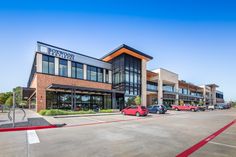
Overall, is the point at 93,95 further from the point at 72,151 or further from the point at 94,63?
the point at 72,151

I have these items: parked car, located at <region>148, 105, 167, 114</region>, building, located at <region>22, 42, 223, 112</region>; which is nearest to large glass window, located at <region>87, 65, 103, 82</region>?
building, located at <region>22, 42, 223, 112</region>

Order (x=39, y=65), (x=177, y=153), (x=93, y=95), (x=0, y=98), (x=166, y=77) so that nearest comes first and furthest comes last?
(x=177, y=153), (x=39, y=65), (x=93, y=95), (x=166, y=77), (x=0, y=98)

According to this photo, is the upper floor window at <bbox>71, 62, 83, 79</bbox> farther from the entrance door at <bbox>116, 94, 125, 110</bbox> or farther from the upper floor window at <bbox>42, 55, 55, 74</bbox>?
the entrance door at <bbox>116, 94, 125, 110</bbox>

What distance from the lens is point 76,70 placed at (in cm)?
3138

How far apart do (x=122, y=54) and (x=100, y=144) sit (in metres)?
31.7

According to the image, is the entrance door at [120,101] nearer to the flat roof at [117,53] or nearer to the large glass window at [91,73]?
the large glass window at [91,73]

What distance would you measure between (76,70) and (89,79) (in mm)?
3668

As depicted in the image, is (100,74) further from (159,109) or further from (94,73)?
(159,109)

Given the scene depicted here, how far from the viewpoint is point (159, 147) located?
667 cm

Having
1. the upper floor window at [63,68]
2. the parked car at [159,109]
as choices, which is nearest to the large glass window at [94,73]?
the upper floor window at [63,68]

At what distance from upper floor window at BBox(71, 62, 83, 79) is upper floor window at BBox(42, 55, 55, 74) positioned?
4099mm

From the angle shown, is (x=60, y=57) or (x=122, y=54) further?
(x=122, y=54)

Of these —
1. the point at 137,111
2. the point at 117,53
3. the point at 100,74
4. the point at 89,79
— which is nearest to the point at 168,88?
the point at 117,53

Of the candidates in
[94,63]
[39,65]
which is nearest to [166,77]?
[94,63]
